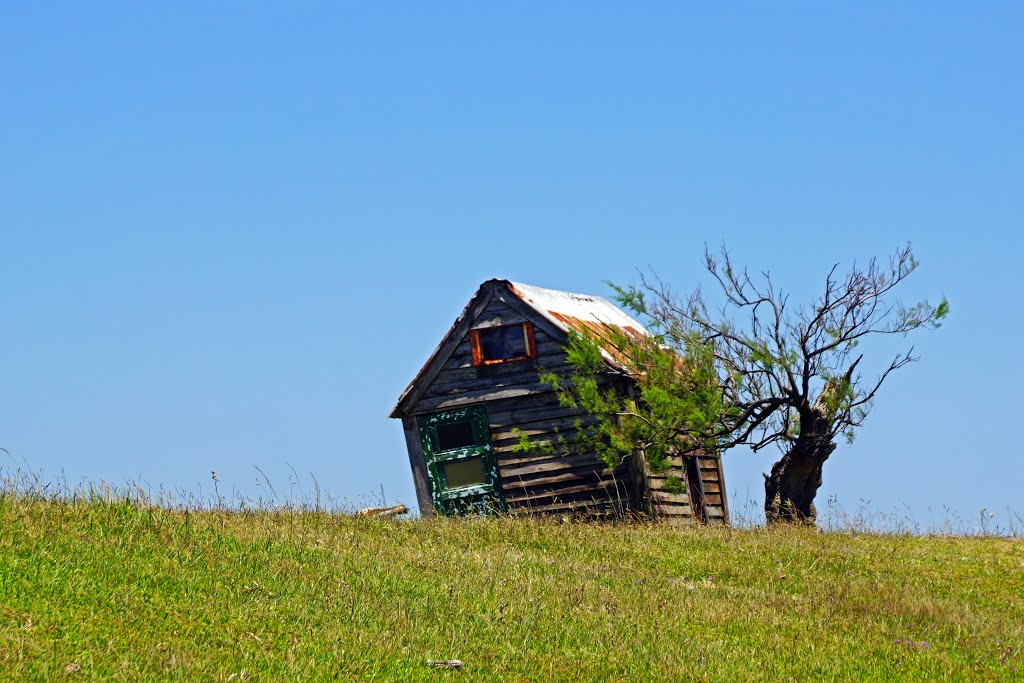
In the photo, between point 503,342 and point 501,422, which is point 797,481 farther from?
point 503,342

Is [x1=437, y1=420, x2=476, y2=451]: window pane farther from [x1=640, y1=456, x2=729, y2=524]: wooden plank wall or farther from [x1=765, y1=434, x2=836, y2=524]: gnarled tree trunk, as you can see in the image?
[x1=765, y1=434, x2=836, y2=524]: gnarled tree trunk

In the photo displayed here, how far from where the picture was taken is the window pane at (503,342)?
22.1 metres

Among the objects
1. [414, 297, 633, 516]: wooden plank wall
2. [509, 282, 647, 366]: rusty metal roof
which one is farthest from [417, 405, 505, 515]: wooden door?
[509, 282, 647, 366]: rusty metal roof

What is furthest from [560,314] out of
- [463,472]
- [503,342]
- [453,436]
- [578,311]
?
[463,472]

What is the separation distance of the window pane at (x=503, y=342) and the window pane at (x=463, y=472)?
2215mm

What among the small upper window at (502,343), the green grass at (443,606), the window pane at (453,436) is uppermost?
the small upper window at (502,343)

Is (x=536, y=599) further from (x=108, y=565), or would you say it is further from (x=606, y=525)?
(x=606, y=525)

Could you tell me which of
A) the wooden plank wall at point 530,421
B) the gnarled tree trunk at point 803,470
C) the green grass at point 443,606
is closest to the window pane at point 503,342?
the wooden plank wall at point 530,421

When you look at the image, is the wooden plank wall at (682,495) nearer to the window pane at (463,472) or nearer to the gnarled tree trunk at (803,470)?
the gnarled tree trunk at (803,470)

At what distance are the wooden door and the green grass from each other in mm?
5890

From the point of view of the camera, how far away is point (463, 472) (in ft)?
72.7

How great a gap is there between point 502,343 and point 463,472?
9.21 feet

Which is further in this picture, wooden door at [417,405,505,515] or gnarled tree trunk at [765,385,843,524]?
wooden door at [417,405,505,515]

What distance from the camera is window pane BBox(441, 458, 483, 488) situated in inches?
870
